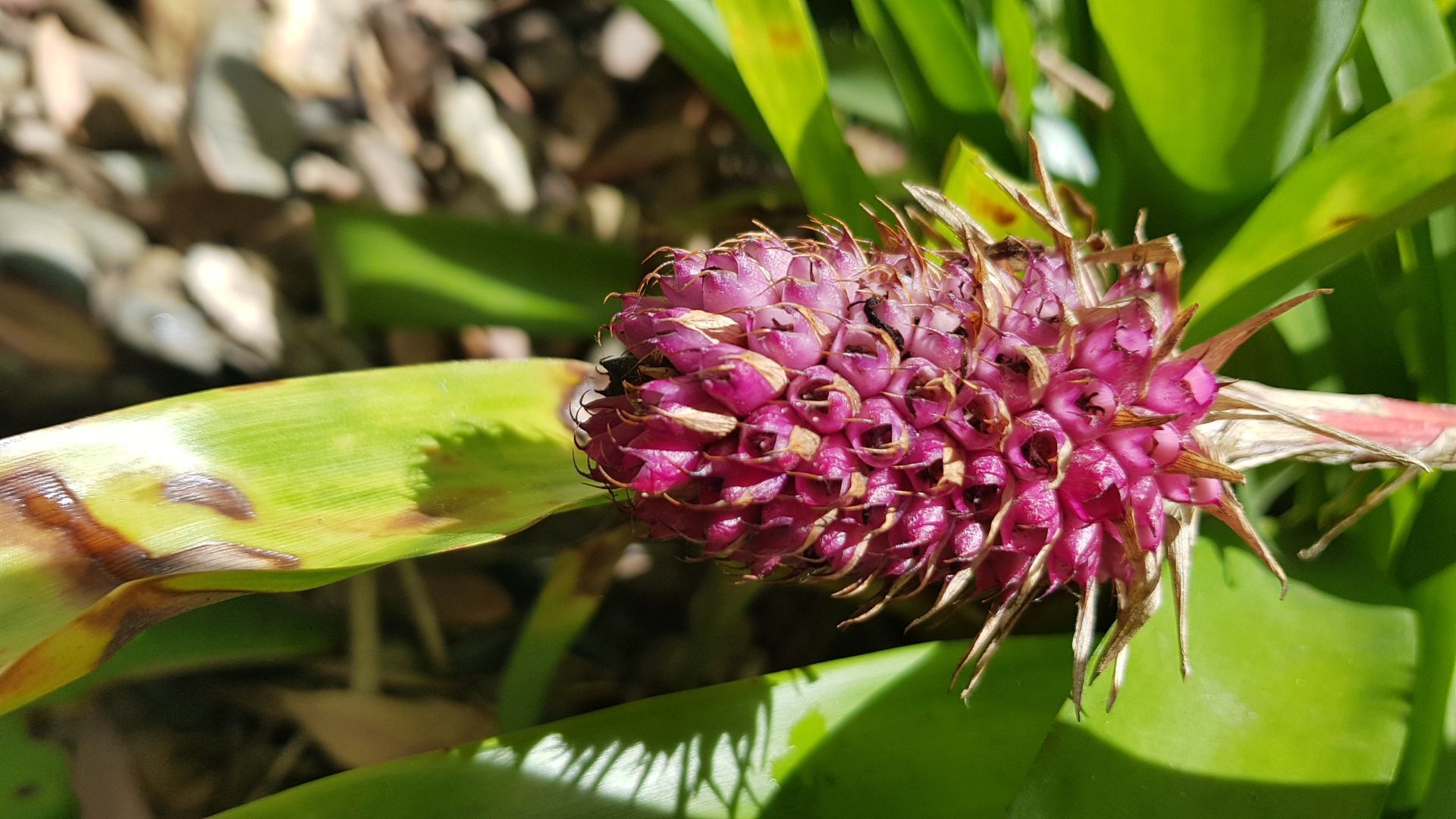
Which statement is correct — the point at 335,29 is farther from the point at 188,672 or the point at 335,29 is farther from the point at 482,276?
the point at 188,672

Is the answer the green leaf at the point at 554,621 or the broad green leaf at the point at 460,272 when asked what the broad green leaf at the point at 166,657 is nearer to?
the green leaf at the point at 554,621

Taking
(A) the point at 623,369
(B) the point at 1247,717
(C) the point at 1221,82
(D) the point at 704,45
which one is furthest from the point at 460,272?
(B) the point at 1247,717

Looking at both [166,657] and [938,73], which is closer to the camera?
[166,657]

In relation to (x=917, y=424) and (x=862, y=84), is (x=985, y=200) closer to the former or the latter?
(x=917, y=424)

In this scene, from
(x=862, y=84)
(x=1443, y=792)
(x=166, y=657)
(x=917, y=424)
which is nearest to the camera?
(x=917, y=424)

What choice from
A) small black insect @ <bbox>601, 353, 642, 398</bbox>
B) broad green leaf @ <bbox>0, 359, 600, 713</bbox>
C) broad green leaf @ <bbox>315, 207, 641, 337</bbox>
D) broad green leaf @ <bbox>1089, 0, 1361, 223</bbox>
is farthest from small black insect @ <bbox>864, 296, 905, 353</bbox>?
broad green leaf @ <bbox>315, 207, 641, 337</bbox>

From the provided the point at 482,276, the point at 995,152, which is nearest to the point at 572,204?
the point at 482,276

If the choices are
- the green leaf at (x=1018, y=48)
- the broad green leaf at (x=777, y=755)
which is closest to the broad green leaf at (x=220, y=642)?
the broad green leaf at (x=777, y=755)

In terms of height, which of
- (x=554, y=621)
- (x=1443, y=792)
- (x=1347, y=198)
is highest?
(x=1347, y=198)
